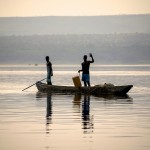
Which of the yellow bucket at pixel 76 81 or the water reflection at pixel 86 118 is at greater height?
the yellow bucket at pixel 76 81

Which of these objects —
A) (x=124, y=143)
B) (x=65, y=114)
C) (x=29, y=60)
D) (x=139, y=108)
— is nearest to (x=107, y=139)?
(x=124, y=143)

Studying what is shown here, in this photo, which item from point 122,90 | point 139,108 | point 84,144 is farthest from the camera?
point 122,90

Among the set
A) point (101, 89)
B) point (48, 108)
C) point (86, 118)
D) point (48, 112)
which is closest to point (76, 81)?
point (101, 89)

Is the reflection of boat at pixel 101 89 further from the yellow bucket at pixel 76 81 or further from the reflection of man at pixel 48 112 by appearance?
the reflection of man at pixel 48 112

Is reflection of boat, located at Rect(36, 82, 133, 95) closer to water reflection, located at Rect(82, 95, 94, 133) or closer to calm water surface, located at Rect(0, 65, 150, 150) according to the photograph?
calm water surface, located at Rect(0, 65, 150, 150)

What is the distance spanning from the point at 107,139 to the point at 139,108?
8.90 meters

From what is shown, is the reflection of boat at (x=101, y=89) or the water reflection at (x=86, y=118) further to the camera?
the reflection of boat at (x=101, y=89)

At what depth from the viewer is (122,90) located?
3738 cm

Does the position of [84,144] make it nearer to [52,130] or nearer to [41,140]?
[41,140]

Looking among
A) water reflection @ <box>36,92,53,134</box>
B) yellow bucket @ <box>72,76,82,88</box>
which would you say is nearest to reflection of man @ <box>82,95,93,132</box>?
water reflection @ <box>36,92,53,134</box>

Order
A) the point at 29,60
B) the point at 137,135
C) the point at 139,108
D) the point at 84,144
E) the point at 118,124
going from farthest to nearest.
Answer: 1. the point at 29,60
2. the point at 139,108
3. the point at 118,124
4. the point at 137,135
5. the point at 84,144

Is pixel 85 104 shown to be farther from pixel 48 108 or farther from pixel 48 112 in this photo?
pixel 48 112

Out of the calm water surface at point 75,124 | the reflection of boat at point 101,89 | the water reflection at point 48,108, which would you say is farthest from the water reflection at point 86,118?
the reflection of boat at point 101,89

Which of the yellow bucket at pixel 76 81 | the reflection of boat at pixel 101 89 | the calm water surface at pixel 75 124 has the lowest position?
the calm water surface at pixel 75 124
